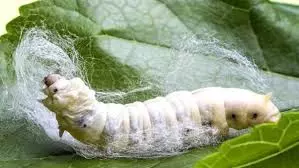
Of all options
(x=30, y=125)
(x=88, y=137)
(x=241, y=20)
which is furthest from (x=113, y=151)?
(x=241, y=20)

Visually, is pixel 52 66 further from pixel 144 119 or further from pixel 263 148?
pixel 263 148

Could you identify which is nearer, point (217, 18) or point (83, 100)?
point (83, 100)

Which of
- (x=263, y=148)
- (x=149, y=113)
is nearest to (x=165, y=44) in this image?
(x=149, y=113)

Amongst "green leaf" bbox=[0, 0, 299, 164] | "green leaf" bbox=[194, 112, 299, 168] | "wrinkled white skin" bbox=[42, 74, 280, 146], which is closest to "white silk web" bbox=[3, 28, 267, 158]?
"green leaf" bbox=[0, 0, 299, 164]

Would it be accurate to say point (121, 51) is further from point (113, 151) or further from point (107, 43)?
point (113, 151)

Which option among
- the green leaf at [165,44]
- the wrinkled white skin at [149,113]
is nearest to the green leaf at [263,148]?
the wrinkled white skin at [149,113]

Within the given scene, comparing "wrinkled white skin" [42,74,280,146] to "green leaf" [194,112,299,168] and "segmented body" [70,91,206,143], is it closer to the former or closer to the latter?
"segmented body" [70,91,206,143]

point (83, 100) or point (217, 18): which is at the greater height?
point (217, 18)
